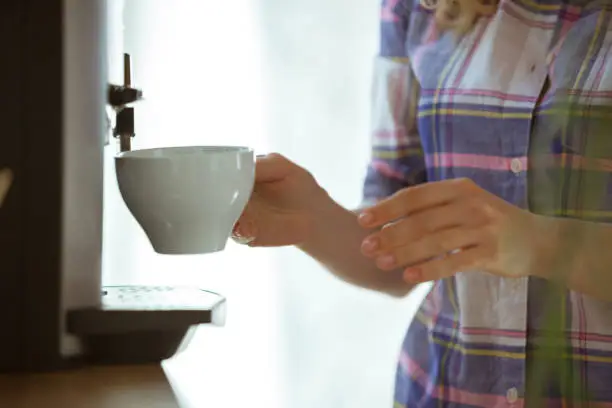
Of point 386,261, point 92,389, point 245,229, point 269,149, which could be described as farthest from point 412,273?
point 269,149

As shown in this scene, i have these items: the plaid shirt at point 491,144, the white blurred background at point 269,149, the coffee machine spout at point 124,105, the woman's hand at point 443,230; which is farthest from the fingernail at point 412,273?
the white blurred background at point 269,149

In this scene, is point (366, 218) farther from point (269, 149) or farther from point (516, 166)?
point (269, 149)

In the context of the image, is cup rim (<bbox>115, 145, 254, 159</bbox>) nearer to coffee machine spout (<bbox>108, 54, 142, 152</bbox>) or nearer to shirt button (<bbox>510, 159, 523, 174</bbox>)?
coffee machine spout (<bbox>108, 54, 142, 152</bbox>)

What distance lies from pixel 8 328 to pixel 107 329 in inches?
2.3

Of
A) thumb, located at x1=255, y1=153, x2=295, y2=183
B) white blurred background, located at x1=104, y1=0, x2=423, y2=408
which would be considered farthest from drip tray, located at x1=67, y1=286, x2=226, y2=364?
white blurred background, located at x1=104, y1=0, x2=423, y2=408

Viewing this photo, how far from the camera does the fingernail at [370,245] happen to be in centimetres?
64

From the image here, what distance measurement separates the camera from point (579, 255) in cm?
30

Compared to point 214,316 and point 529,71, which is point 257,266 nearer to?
point 529,71

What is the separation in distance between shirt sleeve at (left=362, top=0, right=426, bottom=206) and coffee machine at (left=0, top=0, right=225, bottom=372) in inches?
18.1

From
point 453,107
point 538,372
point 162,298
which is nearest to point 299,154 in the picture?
point 453,107

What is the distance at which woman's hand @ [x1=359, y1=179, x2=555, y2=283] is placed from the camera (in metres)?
0.65

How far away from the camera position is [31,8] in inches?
19.5

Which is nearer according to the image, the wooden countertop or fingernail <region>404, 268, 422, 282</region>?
the wooden countertop

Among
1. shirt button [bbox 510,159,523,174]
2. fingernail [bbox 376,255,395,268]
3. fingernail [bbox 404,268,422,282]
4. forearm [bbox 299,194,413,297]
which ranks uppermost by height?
shirt button [bbox 510,159,523,174]
